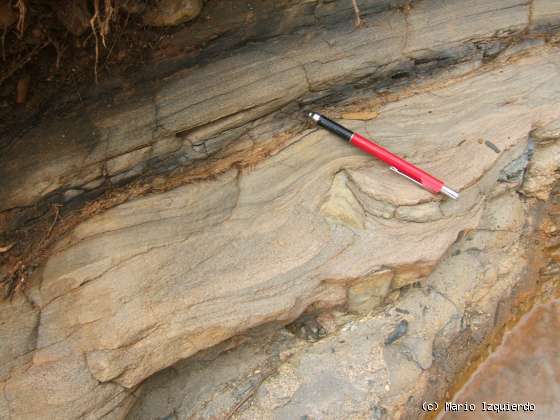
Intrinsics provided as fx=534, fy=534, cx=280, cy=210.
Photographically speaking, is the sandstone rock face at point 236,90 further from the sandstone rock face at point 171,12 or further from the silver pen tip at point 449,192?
the silver pen tip at point 449,192

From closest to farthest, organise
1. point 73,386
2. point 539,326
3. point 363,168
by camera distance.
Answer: point 73,386
point 363,168
point 539,326

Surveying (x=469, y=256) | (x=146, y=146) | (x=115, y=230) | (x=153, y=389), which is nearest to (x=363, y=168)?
(x=469, y=256)

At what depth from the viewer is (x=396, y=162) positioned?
2635mm

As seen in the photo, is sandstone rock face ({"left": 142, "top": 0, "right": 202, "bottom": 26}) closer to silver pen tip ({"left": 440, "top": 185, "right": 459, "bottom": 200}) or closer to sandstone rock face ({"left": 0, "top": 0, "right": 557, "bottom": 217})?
sandstone rock face ({"left": 0, "top": 0, "right": 557, "bottom": 217})

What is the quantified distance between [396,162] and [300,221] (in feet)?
1.87

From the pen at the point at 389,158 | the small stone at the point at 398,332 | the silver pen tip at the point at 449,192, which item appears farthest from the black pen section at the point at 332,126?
the small stone at the point at 398,332

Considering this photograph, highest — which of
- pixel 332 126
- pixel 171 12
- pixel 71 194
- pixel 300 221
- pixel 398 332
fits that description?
pixel 171 12

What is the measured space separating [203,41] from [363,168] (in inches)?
38.5

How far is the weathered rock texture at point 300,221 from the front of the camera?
7.38ft

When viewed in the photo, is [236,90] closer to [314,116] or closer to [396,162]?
[314,116]

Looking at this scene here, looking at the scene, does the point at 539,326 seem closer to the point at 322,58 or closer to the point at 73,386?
the point at 322,58

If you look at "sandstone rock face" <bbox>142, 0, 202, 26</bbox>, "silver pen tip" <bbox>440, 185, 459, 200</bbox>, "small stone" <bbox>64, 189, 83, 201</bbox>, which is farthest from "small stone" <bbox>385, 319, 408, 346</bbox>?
"sandstone rock face" <bbox>142, 0, 202, 26</bbox>

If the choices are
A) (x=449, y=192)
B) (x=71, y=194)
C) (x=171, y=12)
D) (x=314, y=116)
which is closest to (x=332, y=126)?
(x=314, y=116)

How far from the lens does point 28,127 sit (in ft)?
7.24
